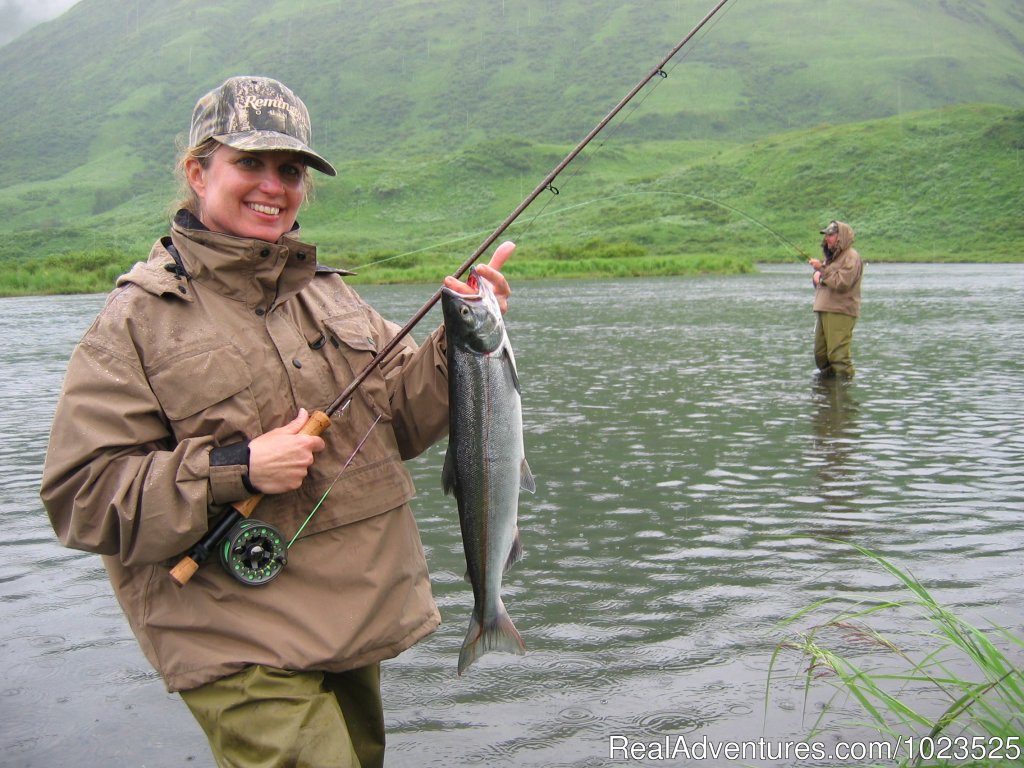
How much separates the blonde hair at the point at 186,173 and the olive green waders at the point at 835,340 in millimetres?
11824

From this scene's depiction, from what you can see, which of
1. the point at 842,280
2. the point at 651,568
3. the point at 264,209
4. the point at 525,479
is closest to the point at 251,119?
the point at 264,209

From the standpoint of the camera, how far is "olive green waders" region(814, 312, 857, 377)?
14.1m

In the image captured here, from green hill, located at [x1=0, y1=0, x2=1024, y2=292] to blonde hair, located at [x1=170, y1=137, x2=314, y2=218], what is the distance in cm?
2450

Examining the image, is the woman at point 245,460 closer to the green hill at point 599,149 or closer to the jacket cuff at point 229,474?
the jacket cuff at point 229,474

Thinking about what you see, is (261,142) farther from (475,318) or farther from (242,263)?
(475,318)

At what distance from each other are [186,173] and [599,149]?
2570 centimetres

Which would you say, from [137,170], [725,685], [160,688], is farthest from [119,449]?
[137,170]

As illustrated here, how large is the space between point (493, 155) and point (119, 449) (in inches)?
4466

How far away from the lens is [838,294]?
46.1 ft

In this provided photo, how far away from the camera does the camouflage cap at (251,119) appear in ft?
9.96

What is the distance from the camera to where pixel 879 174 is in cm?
8356

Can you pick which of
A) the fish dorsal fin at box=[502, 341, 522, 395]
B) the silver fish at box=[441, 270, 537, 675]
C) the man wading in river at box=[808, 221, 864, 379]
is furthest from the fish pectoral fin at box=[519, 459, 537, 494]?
the man wading in river at box=[808, 221, 864, 379]

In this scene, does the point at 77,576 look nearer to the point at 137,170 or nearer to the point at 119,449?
the point at 119,449

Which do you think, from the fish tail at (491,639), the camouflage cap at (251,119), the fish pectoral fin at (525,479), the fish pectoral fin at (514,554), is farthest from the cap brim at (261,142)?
the fish tail at (491,639)
